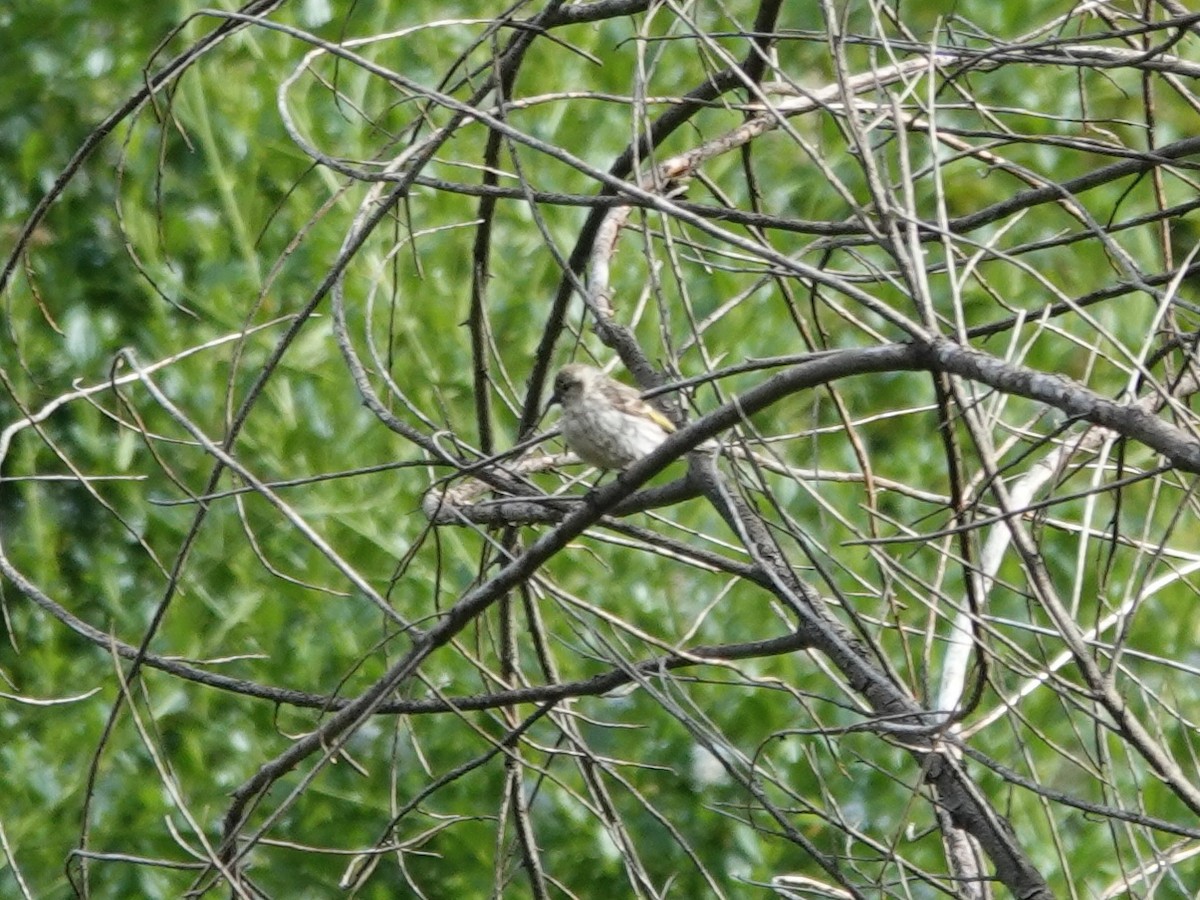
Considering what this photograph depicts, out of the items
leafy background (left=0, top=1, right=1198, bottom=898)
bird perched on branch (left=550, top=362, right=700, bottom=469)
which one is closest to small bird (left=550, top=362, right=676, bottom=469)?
bird perched on branch (left=550, top=362, right=700, bottom=469)

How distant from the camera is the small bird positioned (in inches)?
158

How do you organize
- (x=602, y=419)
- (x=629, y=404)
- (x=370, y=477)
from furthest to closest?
(x=370, y=477) < (x=629, y=404) < (x=602, y=419)

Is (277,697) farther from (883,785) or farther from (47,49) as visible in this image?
(47,49)

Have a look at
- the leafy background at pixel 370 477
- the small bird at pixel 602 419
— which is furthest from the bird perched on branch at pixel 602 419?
the leafy background at pixel 370 477

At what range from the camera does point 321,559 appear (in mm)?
5699

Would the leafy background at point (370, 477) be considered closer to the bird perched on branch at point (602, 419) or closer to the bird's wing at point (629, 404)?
the bird's wing at point (629, 404)

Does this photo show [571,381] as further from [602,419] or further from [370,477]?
[370,477]

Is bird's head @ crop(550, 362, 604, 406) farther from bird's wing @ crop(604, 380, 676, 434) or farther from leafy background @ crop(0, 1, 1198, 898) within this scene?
leafy background @ crop(0, 1, 1198, 898)

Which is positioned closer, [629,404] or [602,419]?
[602,419]

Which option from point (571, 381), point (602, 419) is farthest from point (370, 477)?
point (602, 419)

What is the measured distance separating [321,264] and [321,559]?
3.18 ft

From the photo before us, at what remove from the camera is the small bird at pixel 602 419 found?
13.1 ft

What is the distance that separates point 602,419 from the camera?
4.12 m

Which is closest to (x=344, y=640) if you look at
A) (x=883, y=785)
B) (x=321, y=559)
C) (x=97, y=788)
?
(x=321, y=559)
